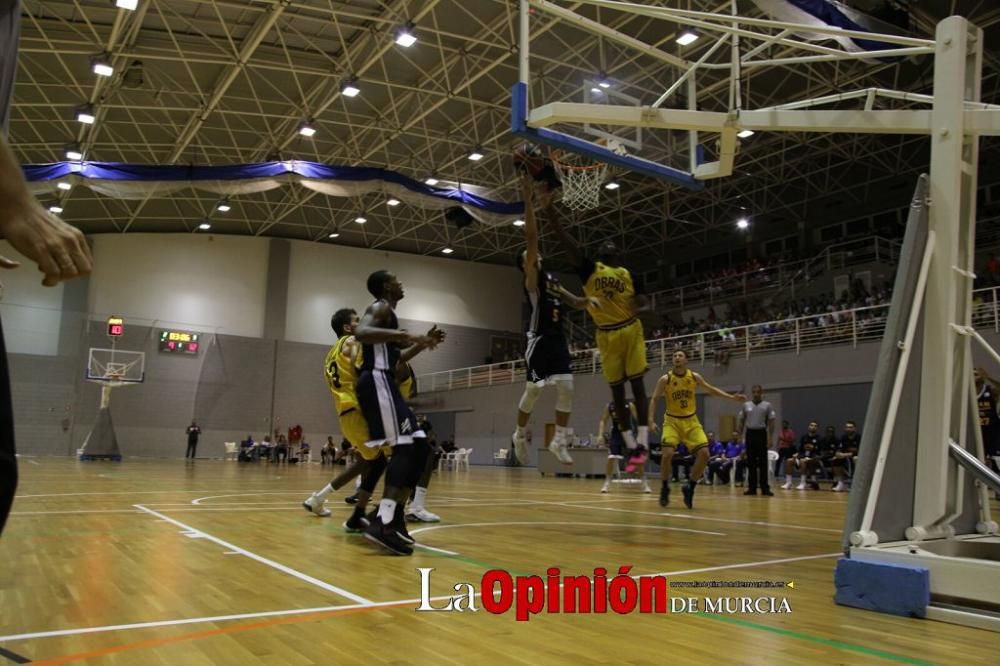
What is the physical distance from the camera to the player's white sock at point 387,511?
5734 millimetres

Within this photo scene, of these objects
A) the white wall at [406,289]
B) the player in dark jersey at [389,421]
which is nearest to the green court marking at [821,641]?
the player in dark jersey at [389,421]

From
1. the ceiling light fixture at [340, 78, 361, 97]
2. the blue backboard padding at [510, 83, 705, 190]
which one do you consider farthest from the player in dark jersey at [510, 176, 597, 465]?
the ceiling light fixture at [340, 78, 361, 97]

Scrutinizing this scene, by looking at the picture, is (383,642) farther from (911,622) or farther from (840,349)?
(840,349)

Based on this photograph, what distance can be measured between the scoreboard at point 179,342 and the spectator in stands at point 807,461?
25807 millimetres

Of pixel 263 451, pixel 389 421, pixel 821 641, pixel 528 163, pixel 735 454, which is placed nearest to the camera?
pixel 821 641

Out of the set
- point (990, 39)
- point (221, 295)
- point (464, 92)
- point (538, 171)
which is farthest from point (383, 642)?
point (221, 295)

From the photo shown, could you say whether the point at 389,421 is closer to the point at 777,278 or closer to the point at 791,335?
the point at 791,335

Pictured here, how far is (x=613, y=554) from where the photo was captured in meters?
5.79

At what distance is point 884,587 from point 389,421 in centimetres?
354

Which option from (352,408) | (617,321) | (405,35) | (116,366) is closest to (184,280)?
(116,366)

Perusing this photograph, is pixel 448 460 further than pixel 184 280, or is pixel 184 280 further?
pixel 184 280

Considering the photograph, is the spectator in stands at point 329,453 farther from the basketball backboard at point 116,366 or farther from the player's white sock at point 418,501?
the player's white sock at point 418,501

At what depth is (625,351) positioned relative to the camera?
8.23m

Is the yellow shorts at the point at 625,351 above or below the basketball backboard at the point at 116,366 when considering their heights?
below
